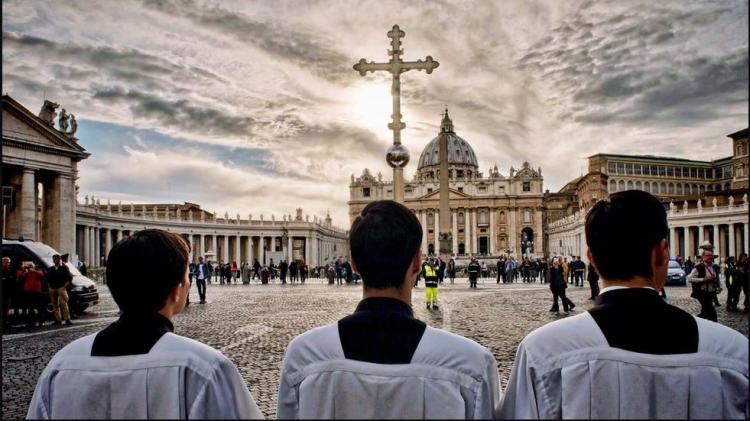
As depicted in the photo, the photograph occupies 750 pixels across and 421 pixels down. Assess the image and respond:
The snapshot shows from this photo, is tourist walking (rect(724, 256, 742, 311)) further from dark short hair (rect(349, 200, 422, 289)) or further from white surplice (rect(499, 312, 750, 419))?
dark short hair (rect(349, 200, 422, 289))

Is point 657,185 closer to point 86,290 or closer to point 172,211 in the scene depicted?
point 172,211

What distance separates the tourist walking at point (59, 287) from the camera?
1340 cm

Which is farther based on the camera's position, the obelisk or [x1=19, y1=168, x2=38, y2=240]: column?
[x1=19, y1=168, x2=38, y2=240]: column

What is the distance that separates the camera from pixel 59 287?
13.6 metres

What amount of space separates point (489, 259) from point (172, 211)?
44406 millimetres

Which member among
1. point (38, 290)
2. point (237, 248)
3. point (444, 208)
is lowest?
point (38, 290)

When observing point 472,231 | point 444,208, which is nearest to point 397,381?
point 444,208

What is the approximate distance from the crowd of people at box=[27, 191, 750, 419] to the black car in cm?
1512

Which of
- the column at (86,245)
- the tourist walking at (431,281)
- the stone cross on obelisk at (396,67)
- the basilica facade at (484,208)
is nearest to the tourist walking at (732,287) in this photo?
the tourist walking at (431,281)

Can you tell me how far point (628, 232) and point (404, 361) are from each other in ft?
3.26

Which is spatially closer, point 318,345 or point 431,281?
point 318,345

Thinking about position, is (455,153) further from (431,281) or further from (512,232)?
(431,281)

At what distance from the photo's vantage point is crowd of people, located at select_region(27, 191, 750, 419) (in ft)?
6.34

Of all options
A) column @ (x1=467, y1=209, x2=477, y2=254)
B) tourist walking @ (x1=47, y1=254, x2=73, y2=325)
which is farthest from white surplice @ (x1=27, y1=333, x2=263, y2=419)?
column @ (x1=467, y1=209, x2=477, y2=254)
